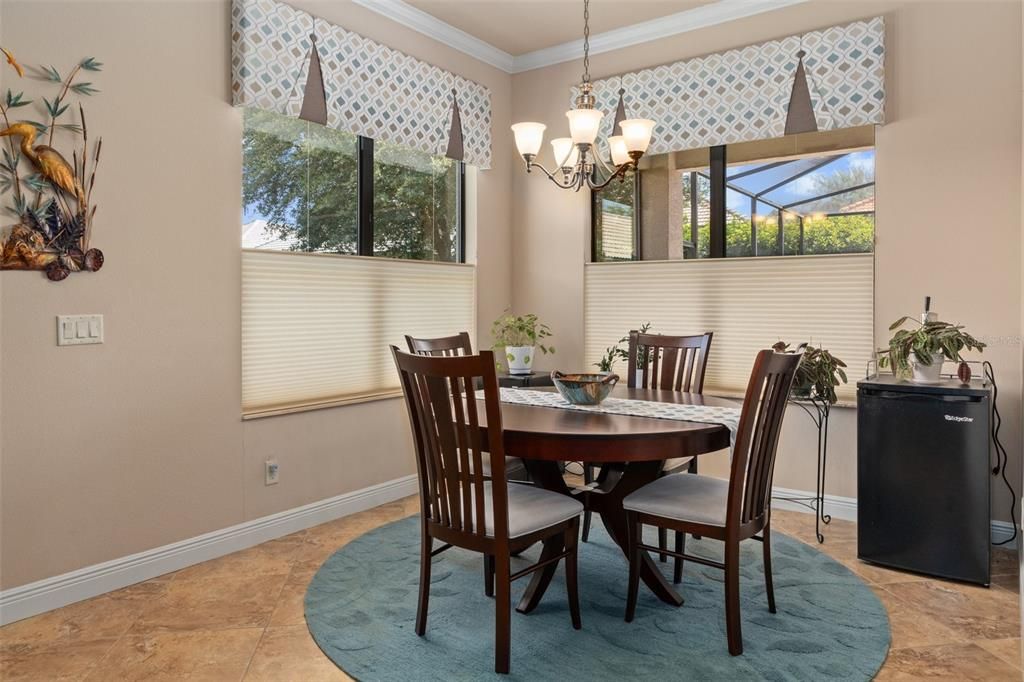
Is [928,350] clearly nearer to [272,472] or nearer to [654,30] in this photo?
[654,30]

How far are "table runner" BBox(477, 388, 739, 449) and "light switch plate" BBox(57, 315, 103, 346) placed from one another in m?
1.62

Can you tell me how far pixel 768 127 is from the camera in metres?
3.91

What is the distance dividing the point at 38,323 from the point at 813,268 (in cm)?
363

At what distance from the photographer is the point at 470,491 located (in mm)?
2236

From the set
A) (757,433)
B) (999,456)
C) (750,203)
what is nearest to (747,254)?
(750,203)

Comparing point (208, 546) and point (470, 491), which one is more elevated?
point (470, 491)

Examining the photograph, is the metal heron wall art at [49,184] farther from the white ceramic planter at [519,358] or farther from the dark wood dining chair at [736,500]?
the white ceramic planter at [519,358]

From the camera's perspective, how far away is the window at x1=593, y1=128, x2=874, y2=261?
3.79 meters

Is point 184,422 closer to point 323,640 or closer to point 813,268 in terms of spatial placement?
point 323,640

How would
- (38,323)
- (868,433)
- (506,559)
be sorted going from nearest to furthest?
(506,559) < (38,323) < (868,433)

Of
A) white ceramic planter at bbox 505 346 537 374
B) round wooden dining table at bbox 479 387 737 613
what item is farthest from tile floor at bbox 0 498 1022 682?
white ceramic planter at bbox 505 346 537 374

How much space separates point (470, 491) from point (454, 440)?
6.7 inches

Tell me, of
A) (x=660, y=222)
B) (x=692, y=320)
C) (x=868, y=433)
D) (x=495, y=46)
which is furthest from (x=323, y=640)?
(x=495, y=46)

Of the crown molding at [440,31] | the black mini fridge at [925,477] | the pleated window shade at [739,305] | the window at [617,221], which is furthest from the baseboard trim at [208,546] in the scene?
the crown molding at [440,31]
